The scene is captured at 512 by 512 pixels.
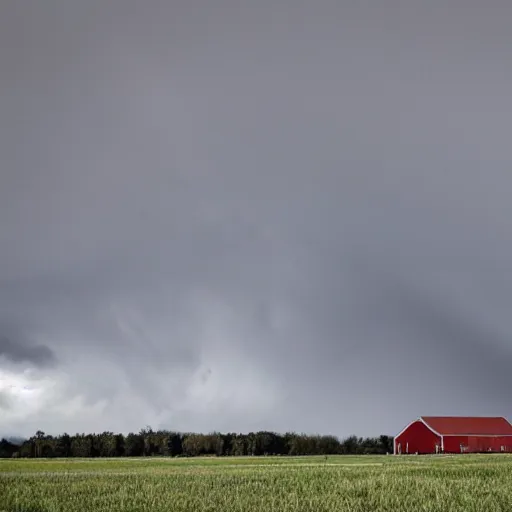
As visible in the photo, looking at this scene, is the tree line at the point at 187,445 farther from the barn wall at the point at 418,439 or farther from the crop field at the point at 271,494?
the crop field at the point at 271,494

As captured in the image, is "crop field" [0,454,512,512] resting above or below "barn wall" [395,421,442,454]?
below

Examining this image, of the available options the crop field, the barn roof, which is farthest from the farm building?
the crop field

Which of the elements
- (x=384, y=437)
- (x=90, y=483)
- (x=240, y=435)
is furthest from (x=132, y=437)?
(x=90, y=483)

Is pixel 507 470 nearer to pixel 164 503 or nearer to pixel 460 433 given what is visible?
pixel 164 503

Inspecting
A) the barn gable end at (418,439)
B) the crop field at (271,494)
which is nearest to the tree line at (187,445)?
the barn gable end at (418,439)

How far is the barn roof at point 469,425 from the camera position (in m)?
106

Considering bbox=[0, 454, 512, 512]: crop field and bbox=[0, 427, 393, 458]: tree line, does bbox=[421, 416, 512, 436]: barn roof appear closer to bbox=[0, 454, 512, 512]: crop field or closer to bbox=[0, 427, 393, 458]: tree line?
bbox=[0, 427, 393, 458]: tree line

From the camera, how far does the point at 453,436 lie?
10456cm

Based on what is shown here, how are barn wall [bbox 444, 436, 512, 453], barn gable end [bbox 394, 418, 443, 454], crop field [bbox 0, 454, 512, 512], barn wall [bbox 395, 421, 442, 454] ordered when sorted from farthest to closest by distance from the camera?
1. barn wall [bbox 395, 421, 442, 454]
2. barn gable end [bbox 394, 418, 443, 454]
3. barn wall [bbox 444, 436, 512, 453]
4. crop field [bbox 0, 454, 512, 512]

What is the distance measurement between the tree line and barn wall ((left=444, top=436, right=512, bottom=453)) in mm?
15910

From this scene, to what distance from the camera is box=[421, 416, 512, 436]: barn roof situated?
349ft

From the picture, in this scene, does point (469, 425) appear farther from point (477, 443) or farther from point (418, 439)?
point (418, 439)

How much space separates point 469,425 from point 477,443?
160 inches


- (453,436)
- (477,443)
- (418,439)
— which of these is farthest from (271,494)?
(477,443)
